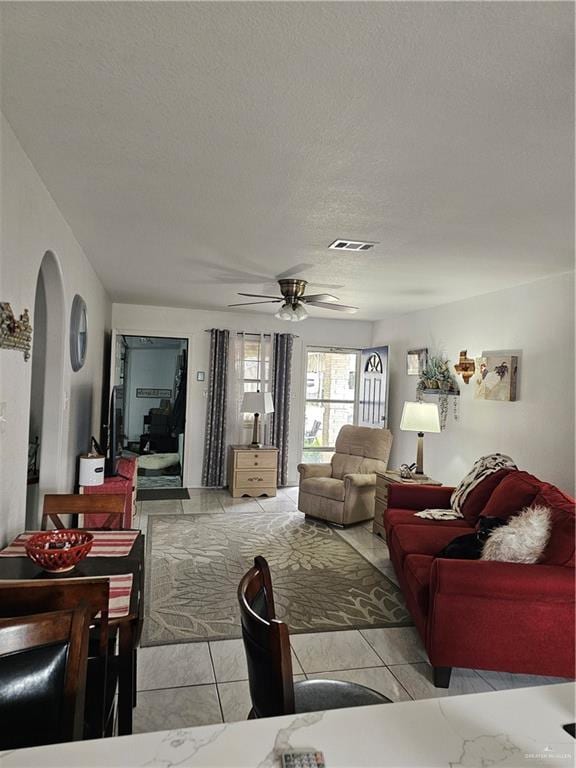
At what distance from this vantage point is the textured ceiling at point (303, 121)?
1368 mm

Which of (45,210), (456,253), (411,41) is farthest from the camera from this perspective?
(456,253)

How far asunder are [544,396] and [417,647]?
219cm

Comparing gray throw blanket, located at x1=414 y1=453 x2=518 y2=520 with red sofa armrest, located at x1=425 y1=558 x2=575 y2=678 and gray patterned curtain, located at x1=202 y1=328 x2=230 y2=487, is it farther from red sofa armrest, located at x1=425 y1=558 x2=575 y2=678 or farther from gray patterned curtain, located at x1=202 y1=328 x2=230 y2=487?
gray patterned curtain, located at x1=202 y1=328 x2=230 y2=487

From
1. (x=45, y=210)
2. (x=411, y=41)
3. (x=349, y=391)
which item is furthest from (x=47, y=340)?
(x=349, y=391)

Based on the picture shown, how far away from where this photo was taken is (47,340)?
10.6 feet

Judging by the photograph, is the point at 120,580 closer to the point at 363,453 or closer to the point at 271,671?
the point at 271,671

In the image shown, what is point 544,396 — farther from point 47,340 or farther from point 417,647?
point 47,340

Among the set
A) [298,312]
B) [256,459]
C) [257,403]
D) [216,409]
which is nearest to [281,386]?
[257,403]

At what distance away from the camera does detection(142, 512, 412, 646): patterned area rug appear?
10.5 ft

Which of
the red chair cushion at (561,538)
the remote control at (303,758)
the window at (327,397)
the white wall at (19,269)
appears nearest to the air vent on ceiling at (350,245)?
the white wall at (19,269)

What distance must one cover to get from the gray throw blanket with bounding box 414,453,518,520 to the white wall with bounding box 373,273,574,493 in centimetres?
32

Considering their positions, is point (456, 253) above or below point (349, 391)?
above

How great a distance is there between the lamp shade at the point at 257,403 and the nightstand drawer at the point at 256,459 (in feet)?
1.78

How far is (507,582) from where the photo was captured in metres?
2.54
